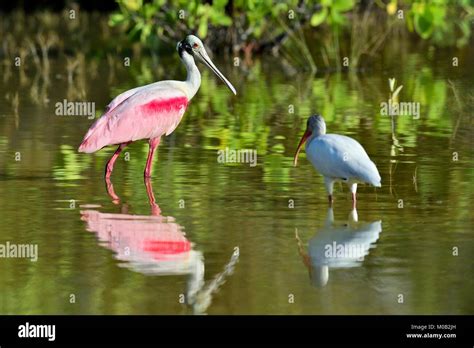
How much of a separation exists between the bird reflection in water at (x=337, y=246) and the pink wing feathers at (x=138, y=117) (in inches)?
109

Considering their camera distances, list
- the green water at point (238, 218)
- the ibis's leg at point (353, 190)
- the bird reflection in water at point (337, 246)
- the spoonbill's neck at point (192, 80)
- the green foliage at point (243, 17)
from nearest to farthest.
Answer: the green water at point (238, 218) → the bird reflection in water at point (337, 246) → the ibis's leg at point (353, 190) → the spoonbill's neck at point (192, 80) → the green foliage at point (243, 17)

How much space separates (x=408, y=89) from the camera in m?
22.8

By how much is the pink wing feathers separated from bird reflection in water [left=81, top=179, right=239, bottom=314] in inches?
49.5

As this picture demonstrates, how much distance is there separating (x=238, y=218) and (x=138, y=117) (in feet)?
7.95

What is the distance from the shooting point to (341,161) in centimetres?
1182

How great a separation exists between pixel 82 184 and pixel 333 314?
214 inches

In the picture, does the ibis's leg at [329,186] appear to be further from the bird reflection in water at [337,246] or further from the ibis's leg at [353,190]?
the bird reflection in water at [337,246]

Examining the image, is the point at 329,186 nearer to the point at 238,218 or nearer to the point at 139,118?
the point at 238,218

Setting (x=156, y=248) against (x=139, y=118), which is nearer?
(x=156, y=248)

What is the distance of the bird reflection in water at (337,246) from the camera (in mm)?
10000

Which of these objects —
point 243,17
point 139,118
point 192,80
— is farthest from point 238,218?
point 243,17

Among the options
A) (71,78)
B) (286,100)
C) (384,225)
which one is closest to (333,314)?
(384,225)

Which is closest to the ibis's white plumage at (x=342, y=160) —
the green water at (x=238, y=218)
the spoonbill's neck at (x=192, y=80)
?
the green water at (x=238, y=218)

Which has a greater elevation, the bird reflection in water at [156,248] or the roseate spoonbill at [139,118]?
the roseate spoonbill at [139,118]
